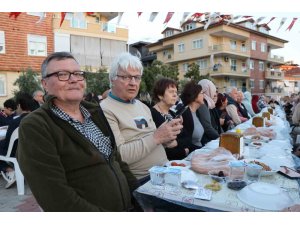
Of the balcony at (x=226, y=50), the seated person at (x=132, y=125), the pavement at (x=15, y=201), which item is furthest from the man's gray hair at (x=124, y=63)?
the balcony at (x=226, y=50)

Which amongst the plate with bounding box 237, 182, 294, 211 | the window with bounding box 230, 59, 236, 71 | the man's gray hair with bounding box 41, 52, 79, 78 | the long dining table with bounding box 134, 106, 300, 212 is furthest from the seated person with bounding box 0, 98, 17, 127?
the window with bounding box 230, 59, 236, 71

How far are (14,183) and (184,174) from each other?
3.47 m

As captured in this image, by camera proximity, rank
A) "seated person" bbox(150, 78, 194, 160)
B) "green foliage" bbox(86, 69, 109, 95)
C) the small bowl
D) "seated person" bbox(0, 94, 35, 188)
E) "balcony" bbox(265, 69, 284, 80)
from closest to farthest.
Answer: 1. the small bowl
2. "seated person" bbox(150, 78, 194, 160)
3. "seated person" bbox(0, 94, 35, 188)
4. "green foliage" bbox(86, 69, 109, 95)
5. "balcony" bbox(265, 69, 284, 80)

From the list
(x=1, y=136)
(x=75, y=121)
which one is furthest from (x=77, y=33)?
(x=75, y=121)

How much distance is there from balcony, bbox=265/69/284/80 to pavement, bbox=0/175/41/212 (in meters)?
38.4

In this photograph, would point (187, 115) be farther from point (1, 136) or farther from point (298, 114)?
point (298, 114)

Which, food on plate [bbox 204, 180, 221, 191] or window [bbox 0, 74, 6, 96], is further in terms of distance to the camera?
window [bbox 0, 74, 6, 96]

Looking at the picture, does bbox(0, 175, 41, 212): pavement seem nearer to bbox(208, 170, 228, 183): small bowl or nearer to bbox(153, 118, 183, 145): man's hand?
bbox(153, 118, 183, 145): man's hand

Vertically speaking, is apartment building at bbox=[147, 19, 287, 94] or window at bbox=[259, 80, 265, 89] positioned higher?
apartment building at bbox=[147, 19, 287, 94]

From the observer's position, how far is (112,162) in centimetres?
175

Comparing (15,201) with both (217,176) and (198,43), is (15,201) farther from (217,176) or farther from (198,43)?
(198,43)

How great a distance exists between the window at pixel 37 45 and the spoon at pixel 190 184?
Answer: 16.2 meters

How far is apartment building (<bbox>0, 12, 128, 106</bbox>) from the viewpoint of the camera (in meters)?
14.5

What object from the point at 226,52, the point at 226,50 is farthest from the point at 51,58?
the point at 226,50
